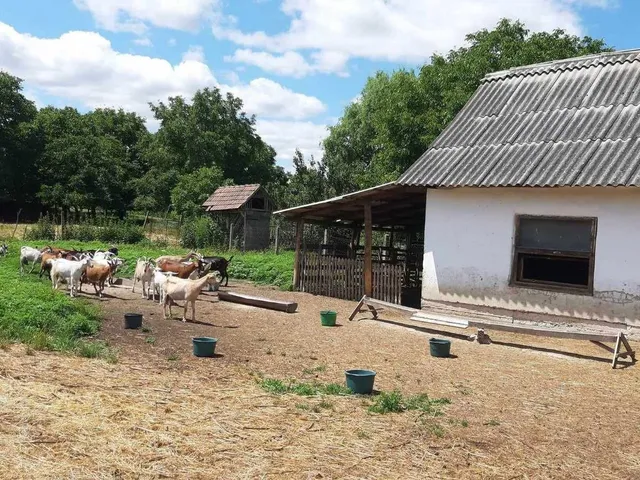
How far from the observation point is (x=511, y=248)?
13.6m

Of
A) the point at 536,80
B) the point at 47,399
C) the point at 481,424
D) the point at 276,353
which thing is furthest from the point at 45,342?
the point at 536,80

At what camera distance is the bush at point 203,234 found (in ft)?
102

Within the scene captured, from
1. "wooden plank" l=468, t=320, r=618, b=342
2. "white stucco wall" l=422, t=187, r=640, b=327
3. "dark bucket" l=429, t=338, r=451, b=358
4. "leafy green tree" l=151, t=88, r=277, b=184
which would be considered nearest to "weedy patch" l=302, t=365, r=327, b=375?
"dark bucket" l=429, t=338, r=451, b=358

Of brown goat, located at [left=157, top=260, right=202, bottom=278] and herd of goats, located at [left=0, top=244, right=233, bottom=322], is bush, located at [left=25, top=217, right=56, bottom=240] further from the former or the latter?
brown goat, located at [left=157, top=260, right=202, bottom=278]

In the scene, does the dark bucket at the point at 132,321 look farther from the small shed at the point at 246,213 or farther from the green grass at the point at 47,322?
the small shed at the point at 246,213

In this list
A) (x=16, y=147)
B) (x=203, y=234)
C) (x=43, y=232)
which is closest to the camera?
(x=203, y=234)

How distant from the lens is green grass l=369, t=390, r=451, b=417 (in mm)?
6879

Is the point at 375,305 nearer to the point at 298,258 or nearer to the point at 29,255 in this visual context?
the point at 298,258

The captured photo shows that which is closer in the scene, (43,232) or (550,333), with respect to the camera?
(550,333)

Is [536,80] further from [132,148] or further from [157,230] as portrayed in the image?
[132,148]

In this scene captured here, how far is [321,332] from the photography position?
1229 centimetres

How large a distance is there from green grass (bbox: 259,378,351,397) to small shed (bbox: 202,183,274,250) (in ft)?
73.7

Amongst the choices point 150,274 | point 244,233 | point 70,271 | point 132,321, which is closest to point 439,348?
point 132,321

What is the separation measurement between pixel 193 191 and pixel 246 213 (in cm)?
1057
